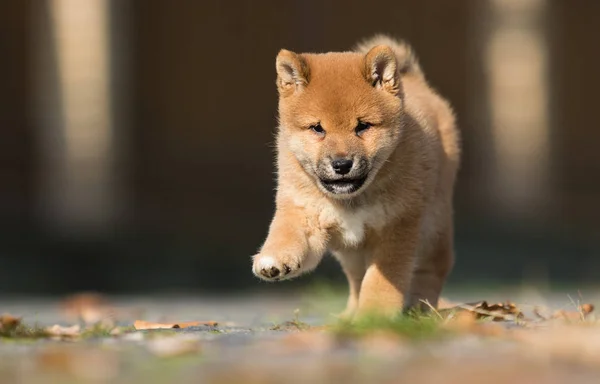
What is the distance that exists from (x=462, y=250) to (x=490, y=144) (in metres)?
2.23

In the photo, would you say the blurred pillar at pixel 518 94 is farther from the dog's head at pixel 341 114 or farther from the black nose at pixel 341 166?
the black nose at pixel 341 166

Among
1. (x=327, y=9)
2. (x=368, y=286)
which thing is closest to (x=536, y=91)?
(x=327, y=9)

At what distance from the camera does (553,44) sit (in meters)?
12.6

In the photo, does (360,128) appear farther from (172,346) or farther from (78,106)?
(78,106)

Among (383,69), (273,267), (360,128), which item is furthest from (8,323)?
(383,69)

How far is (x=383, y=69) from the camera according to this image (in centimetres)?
470

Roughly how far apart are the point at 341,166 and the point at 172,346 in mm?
1395

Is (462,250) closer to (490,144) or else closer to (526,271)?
(526,271)

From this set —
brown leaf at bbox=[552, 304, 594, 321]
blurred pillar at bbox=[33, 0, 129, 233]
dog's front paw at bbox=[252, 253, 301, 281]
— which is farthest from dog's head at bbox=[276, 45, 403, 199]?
blurred pillar at bbox=[33, 0, 129, 233]

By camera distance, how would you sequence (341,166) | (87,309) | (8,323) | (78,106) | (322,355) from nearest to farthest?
1. (322,355)
2. (8,323)
3. (341,166)
4. (87,309)
5. (78,106)

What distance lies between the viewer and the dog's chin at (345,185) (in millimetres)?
4469

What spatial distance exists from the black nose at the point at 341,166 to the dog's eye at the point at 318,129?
207mm

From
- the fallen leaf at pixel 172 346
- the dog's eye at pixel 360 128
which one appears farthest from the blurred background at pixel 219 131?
the fallen leaf at pixel 172 346

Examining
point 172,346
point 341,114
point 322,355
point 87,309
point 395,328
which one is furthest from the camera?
point 87,309
